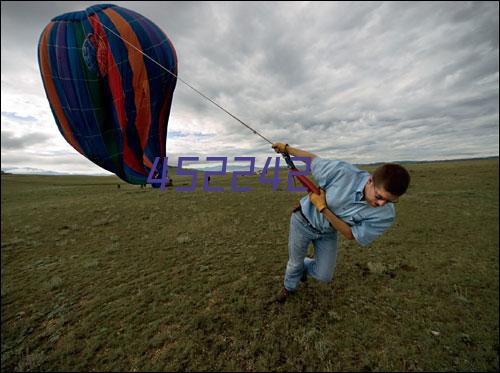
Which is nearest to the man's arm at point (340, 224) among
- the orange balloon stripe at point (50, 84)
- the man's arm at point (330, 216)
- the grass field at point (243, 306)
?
the man's arm at point (330, 216)

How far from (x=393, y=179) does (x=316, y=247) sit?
2173mm

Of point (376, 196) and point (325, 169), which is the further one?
point (325, 169)

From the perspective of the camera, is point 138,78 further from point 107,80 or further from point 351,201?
point 351,201

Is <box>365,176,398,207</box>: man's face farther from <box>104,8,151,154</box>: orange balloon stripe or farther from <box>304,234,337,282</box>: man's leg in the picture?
<box>104,8,151,154</box>: orange balloon stripe

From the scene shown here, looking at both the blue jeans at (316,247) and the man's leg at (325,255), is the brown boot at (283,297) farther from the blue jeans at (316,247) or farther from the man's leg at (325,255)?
the man's leg at (325,255)

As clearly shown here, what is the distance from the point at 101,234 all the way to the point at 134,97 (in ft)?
29.7

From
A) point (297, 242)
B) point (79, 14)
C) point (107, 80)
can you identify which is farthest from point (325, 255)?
point (79, 14)

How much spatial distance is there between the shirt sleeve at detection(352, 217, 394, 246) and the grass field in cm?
202

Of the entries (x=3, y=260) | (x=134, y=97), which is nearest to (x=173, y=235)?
(x=3, y=260)

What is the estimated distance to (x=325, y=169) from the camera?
140 inches

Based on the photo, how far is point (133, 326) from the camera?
4504 millimetres

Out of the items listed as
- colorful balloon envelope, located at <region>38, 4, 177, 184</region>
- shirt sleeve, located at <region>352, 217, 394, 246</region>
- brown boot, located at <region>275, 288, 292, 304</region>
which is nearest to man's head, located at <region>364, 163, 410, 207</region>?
shirt sleeve, located at <region>352, 217, 394, 246</region>

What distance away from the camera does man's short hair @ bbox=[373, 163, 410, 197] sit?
2756 millimetres

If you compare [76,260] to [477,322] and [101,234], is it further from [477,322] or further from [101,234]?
[477,322]
